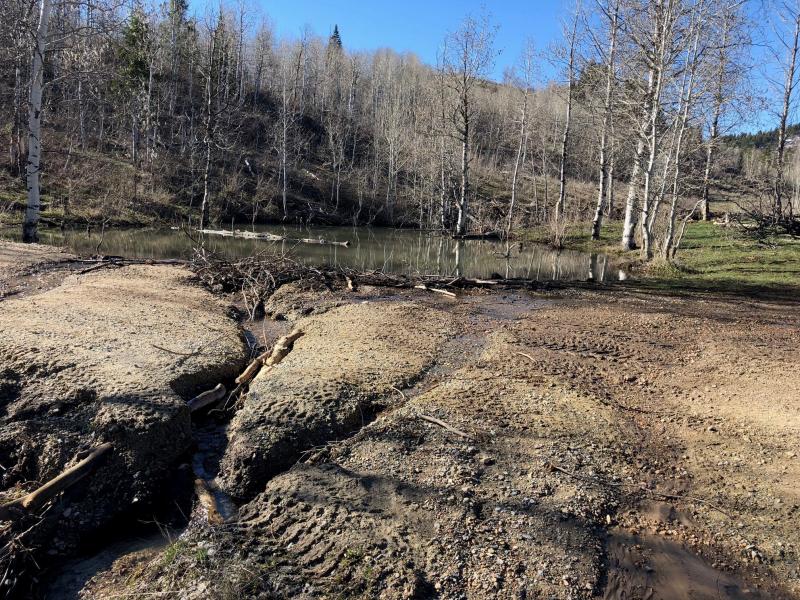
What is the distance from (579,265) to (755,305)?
315 inches

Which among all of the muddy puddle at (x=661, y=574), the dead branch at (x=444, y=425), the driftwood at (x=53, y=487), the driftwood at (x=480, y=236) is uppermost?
the driftwood at (x=480, y=236)

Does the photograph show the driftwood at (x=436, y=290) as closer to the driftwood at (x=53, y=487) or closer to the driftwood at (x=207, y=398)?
the driftwood at (x=207, y=398)

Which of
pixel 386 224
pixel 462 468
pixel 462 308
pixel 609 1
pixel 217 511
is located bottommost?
pixel 217 511

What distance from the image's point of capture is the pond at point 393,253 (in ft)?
54.1

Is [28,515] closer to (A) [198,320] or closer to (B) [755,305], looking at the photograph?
(A) [198,320]

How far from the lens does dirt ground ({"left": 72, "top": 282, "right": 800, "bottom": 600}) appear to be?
3359 millimetres

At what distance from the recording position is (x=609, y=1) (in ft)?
61.8

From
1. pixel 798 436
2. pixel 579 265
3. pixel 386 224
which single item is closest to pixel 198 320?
pixel 798 436

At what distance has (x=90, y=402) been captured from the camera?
5031 mm

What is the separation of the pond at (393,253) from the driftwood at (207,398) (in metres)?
8.23

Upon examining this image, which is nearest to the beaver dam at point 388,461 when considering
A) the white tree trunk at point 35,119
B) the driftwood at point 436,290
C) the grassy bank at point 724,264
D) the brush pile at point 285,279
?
the brush pile at point 285,279

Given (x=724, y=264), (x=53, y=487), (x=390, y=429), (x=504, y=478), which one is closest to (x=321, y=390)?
(x=390, y=429)

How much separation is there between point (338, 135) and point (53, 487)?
4144cm

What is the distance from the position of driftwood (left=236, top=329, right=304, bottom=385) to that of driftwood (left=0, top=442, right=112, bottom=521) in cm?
198
